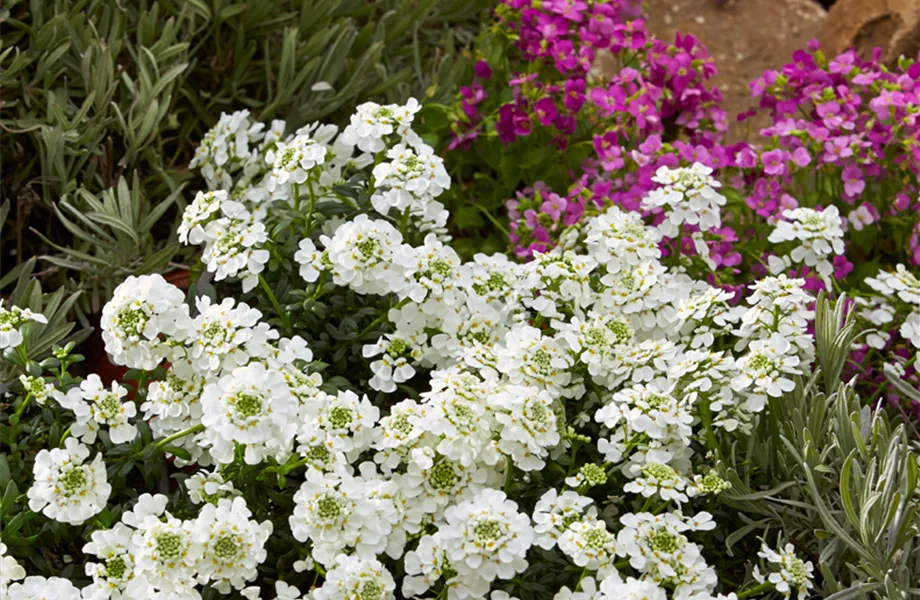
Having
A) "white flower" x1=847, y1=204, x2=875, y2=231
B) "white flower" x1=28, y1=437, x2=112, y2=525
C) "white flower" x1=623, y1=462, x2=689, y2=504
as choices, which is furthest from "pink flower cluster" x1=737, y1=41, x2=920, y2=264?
"white flower" x1=28, y1=437, x2=112, y2=525

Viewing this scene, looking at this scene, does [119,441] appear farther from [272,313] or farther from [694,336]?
[694,336]

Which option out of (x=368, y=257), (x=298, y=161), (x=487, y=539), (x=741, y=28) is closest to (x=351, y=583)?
(x=487, y=539)

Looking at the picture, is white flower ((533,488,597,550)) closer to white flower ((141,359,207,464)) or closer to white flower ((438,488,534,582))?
white flower ((438,488,534,582))

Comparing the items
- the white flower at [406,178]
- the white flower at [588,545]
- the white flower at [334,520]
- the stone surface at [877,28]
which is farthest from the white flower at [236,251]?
the stone surface at [877,28]

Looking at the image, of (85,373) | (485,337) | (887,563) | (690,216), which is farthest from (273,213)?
(887,563)

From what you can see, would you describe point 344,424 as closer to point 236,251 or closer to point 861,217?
point 236,251

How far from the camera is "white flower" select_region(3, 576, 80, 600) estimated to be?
1.46 m

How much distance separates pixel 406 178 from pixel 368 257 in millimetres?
191

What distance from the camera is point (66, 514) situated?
4.98ft

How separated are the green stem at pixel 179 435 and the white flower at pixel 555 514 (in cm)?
54

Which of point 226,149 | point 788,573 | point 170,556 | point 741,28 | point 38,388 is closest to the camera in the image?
point 170,556

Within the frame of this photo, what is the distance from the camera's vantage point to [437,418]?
4.96 ft

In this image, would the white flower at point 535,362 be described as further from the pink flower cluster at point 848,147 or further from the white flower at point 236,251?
the pink flower cluster at point 848,147

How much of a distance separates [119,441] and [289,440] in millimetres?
309
